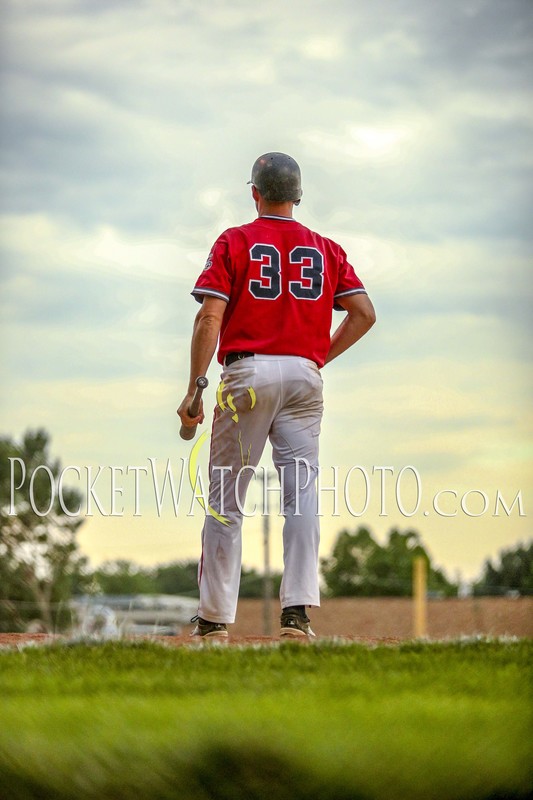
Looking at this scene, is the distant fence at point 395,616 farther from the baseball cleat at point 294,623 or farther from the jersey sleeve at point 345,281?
the baseball cleat at point 294,623

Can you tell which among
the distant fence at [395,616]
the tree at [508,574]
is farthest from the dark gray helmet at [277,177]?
the tree at [508,574]

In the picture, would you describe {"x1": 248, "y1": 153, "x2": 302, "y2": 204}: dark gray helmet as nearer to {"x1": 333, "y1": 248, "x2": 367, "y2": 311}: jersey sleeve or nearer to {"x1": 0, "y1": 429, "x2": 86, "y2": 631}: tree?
{"x1": 333, "y1": 248, "x2": 367, "y2": 311}: jersey sleeve

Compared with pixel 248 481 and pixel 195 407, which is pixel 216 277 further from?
pixel 248 481

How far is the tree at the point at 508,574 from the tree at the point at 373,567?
25.4ft

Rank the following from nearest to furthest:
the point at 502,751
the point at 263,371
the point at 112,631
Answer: the point at 502,751, the point at 112,631, the point at 263,371

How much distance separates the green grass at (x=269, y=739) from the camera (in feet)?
7.48

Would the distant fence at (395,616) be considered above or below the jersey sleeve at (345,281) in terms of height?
below

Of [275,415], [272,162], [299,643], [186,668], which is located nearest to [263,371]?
[275,415]

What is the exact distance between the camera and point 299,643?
4.52 meters

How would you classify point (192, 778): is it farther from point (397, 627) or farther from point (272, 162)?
point (397, 627)

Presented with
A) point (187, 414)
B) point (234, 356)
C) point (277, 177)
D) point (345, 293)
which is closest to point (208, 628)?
point (187, 414)

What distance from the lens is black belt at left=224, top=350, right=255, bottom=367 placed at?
5.57 m

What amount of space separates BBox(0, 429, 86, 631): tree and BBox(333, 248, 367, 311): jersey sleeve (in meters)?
53.0

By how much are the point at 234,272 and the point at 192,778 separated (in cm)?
357
